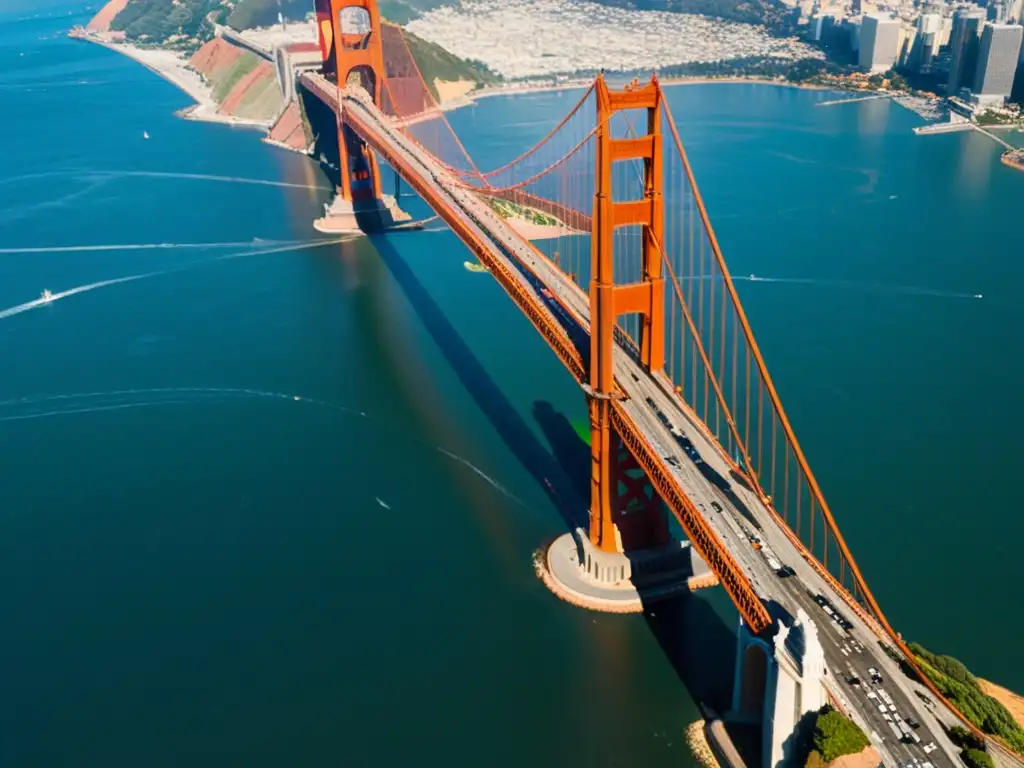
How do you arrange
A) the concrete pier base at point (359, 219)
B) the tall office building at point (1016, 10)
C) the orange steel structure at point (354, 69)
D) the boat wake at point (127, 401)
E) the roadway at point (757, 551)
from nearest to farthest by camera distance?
the roadway at point (757, 551), the boat wake at point (127, 401), the concrete pier base at point (359, 219), the orange steel structure at point (354, 69), the tall office building at point (1016, 10)

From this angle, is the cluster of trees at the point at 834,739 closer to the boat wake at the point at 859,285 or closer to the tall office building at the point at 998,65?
the boat wake at the point at 859,285

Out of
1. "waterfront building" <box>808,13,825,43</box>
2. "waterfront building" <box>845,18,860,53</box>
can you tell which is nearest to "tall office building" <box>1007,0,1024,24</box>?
"waterfront building" <box>845,18,860,53</box>

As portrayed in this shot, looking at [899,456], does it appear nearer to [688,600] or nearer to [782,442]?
[782,442]

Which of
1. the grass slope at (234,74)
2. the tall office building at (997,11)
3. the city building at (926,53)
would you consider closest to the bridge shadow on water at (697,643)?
the grass slope at (234,74)

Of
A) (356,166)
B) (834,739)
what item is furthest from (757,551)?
(356,166)

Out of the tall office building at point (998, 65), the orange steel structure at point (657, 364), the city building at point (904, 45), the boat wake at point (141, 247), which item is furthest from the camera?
the city building at point (904, 45)

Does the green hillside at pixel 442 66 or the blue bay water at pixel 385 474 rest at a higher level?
the green hillside at pixel 442 66

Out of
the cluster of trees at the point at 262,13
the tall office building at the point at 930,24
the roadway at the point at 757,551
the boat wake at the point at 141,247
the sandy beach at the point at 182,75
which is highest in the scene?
the cluster of trees at the point at 262,13
